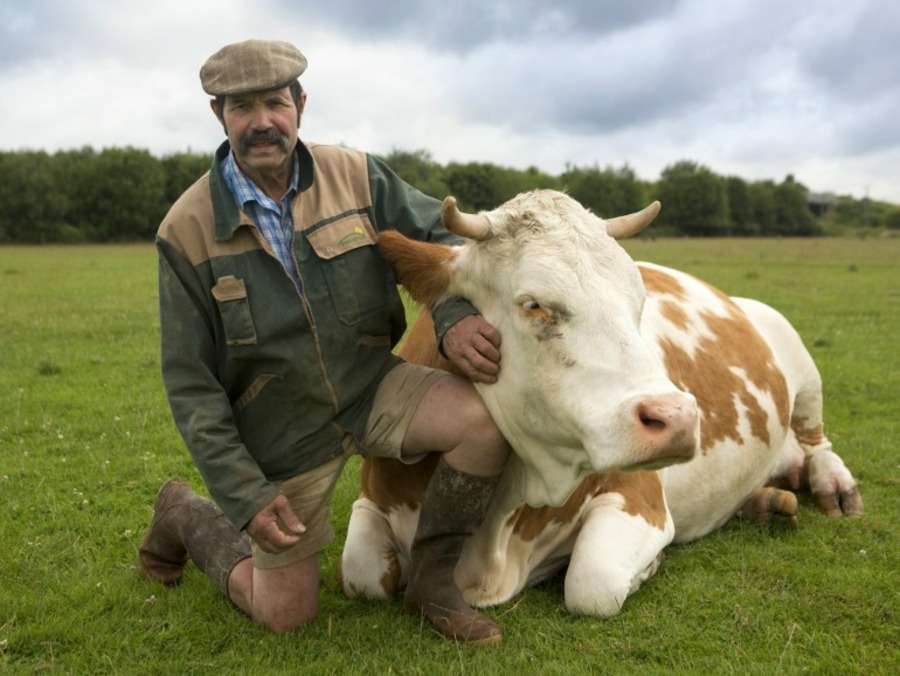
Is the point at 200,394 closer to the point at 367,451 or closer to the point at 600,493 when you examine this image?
the point at 367,451

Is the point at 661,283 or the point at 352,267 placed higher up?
the point at 352,267

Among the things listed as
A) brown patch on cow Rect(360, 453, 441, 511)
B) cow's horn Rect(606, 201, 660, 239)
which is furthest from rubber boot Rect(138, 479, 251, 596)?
cow's horn Rect(606, 201, 660, 239)

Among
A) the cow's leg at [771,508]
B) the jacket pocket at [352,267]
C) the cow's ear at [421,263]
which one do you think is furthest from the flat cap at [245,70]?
the cow's leg at [771,508]

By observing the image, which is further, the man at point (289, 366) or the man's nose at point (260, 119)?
Result: the man's nose at point (260, 119)

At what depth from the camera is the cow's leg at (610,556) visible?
4070 millimetres

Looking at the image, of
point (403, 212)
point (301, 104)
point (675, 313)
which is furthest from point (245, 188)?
point (675, 313)

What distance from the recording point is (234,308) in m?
3.91

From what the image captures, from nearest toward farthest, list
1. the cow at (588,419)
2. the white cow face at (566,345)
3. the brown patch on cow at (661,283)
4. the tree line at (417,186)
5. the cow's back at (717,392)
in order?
A: 1. the white cow face at (566,345)
2. the cow at (588,419)
3. the cow's back at (717,392)
4. the brown patch on cow at (661,283)
5. the tree line at (417,186)

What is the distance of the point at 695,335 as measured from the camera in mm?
5668

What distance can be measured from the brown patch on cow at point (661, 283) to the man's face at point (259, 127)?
2630 millimetres

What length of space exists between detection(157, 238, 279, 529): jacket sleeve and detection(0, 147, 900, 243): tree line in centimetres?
4537

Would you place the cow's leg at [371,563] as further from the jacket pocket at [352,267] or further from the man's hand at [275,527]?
the jacket pocket at [352,267]

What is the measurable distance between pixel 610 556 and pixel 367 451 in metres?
1.20

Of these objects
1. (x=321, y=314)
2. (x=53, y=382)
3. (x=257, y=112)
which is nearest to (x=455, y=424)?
(x=321, y=314)
